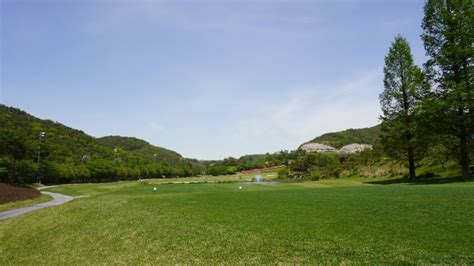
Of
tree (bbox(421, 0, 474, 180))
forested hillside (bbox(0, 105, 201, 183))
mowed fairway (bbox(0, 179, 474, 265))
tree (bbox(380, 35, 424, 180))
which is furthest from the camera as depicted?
forested hillside (bbox(0, 105, 201, 183))

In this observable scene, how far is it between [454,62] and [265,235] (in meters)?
28.6

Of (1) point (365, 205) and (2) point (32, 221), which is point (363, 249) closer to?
(1) point (365, 205)

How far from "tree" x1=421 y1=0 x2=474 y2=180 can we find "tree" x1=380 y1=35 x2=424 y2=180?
16.0 ft

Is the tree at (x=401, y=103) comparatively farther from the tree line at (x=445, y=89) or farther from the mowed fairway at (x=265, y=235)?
the mowed fairway at (x=265, y=235)

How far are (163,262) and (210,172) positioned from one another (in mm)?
147562

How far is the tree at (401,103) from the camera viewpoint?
3678 centimetres

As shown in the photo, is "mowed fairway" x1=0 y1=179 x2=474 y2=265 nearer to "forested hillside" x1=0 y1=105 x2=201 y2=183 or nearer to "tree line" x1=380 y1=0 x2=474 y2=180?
"tree line" x1=380 y1=0 x2=474 y2=180

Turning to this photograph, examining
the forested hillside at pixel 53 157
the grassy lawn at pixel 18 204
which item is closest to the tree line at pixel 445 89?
the grassy lawn at pixel 18 204

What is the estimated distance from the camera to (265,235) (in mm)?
11609

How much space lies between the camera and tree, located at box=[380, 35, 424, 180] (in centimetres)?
3678

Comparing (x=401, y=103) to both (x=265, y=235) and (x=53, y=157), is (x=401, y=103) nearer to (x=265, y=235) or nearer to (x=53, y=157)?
(x=265, y=235)

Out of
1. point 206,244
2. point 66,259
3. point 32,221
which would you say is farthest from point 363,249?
point 32,221

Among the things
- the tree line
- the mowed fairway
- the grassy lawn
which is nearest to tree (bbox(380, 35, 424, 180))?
the tree line

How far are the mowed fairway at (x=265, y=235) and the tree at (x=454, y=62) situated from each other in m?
15.8
